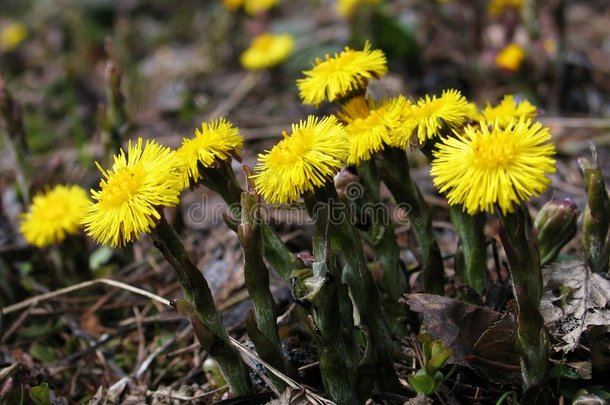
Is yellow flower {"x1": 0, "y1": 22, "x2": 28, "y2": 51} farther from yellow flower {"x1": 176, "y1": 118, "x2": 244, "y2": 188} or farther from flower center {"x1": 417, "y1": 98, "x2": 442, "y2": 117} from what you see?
flower center {"x1": 417, "y1": 98, "x2": 442, "y2": 117}

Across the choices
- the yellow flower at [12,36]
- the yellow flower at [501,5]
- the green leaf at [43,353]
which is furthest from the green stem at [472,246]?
the yellow flower at [12,36]

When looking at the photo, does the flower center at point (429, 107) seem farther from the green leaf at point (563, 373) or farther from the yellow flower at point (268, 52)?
the yellow flower at point (268, 52)

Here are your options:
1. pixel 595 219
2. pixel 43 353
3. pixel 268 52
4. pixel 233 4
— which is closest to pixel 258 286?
pixel 595 219

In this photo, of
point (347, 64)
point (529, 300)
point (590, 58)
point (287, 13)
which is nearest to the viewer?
point (529, 300)

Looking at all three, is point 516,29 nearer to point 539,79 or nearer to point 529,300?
point 539,79

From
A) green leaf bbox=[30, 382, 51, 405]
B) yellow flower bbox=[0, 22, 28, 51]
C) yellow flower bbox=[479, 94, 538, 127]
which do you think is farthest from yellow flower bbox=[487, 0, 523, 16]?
yellow flower bbox=[0, 22, 28, 51]

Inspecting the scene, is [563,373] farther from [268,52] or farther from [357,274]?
[268,52]

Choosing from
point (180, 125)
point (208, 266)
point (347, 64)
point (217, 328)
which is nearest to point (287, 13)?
point (180, 125)
